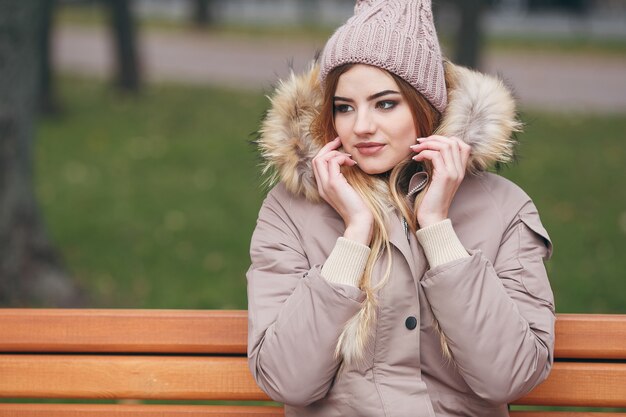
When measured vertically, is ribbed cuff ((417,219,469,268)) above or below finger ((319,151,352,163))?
below

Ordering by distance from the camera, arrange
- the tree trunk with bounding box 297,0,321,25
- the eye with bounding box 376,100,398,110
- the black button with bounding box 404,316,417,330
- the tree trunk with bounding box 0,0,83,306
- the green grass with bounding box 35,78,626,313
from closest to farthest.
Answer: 1. the black button with bounding box 404,316,417,330
2. the eye with bounding box 376,100,398,110
3. the tree trunk with bounding box 0,0,83,306
4. the green grass with bounding box 35,78,626,313
5. the tree trunk with bounding box 297,0,321,25

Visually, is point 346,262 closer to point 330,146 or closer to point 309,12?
point 330,146

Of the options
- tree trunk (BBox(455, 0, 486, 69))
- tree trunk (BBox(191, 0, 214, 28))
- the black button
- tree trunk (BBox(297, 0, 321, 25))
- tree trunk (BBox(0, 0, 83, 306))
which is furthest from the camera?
tree trunk (BBox(297, 0, 321, 25))

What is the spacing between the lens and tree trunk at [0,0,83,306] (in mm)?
5340

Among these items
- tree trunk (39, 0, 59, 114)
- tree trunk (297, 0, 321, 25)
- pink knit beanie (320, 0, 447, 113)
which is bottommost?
tree trunk (297, 0, 321, 25)

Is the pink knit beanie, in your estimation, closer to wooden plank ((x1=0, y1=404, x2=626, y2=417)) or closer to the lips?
the lips

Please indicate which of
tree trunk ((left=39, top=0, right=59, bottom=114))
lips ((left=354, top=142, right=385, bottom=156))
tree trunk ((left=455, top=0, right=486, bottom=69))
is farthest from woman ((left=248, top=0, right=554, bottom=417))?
tree trunk ((left=39, top=0, right=59, bottom=114))

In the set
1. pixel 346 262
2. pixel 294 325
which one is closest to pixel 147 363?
pixel 294 325

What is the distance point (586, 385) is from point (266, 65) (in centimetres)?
1673

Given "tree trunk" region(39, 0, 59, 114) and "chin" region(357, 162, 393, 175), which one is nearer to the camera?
"chin" region(357, 162, 393, 175)

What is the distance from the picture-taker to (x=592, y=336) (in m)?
2.85

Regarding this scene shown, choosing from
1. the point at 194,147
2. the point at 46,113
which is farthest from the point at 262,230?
the point at 46,113

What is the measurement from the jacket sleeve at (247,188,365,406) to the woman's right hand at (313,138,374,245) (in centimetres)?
16

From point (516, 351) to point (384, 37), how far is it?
0.95 metres
